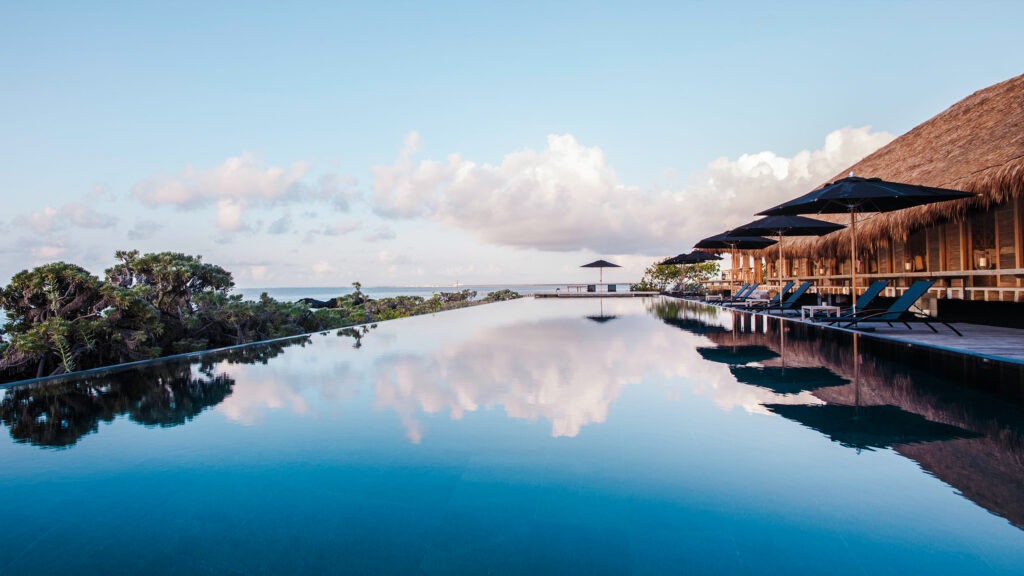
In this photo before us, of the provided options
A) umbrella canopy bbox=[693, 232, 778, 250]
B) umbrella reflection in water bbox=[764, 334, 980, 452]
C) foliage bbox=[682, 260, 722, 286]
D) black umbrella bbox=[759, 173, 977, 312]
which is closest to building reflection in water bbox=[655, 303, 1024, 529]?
umbrella reflection in water bbox=[764, 334, 980, 452]

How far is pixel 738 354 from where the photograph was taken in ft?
19.1

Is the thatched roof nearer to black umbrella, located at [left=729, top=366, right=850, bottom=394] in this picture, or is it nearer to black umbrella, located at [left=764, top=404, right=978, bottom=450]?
black umbrella, located at [left=729, top=366, right=850, bottom=394]

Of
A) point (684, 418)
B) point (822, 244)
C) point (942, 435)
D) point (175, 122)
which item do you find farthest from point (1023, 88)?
point (175, 122)

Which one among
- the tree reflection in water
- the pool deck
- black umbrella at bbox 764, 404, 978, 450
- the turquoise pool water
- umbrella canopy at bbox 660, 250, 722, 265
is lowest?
the pool deck

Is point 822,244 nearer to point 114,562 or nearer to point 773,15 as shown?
point 773,15

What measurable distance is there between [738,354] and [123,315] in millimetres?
7610

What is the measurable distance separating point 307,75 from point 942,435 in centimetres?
1588

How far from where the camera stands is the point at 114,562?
1646 millimetres

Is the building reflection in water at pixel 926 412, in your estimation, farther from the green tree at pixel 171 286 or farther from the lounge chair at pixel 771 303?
the green tree at pixel 171 286

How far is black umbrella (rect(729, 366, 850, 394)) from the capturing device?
4012 millimetres

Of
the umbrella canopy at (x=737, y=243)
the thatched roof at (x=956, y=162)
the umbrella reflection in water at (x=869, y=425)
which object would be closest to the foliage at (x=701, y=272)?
the umbrella canopy at (x=737, y=243)

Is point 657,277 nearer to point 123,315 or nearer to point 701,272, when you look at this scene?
point 701,272

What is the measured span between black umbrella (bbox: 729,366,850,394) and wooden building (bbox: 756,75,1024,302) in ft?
18.5

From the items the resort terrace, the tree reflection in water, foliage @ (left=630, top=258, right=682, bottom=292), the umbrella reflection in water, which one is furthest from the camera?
foliage @ (left=630, top=258, right=682, bottom=292)
